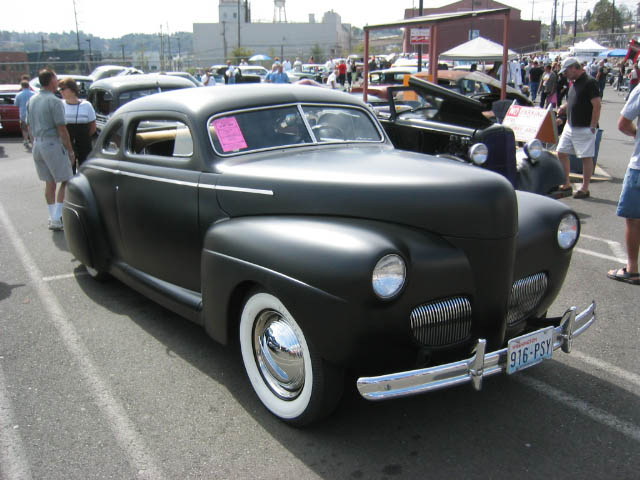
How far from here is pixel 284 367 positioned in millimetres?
3066

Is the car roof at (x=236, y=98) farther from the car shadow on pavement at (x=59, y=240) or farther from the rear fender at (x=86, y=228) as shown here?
the car shadow on pavement at (x=59, y=240)

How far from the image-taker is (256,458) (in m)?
2.81

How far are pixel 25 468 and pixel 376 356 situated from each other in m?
1.76

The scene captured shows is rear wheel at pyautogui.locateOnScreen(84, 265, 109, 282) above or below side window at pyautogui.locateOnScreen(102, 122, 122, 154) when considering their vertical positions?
below

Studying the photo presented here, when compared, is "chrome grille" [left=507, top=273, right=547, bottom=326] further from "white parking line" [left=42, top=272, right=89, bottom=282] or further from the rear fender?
"white parking line" [left=42, top=272, right=89, bottom=282]

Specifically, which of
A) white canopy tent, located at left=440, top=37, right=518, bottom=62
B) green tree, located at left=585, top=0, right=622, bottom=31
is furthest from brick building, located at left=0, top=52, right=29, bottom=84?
green tree, located at left=585, top=0, right=622, bottom=31

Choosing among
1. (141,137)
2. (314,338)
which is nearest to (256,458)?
(314,338)

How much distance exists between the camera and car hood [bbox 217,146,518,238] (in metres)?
2.80

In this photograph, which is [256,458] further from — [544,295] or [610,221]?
[610,221]

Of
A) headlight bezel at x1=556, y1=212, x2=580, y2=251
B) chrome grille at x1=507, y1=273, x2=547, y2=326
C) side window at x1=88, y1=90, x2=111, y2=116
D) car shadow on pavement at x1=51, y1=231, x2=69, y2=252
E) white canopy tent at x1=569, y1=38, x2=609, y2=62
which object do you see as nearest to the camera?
chrome grille at x1=507, y1=273, x2=547, y2=326

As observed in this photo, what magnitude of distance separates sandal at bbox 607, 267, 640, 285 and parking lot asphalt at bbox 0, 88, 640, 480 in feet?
1.28

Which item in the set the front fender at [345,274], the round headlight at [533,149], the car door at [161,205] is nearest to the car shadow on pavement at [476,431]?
the front fender at [345,274]

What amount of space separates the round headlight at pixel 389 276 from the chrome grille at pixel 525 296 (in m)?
0.82

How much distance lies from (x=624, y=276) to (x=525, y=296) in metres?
2.37
